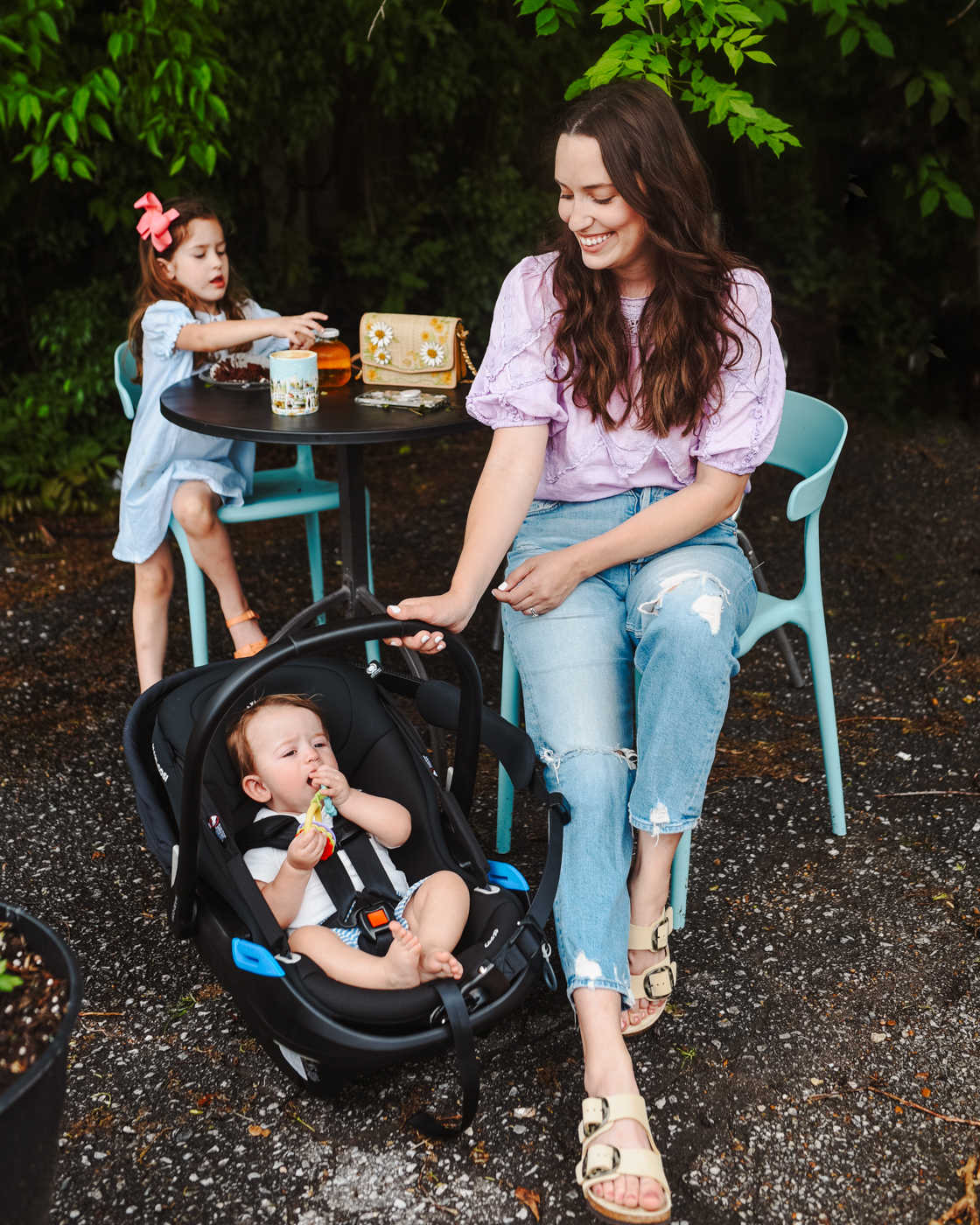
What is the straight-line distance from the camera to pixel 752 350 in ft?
6.48

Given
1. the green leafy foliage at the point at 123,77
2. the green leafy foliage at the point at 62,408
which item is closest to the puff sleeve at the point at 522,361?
the green leafy foliage at the point at 123,77

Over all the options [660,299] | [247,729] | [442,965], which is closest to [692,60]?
[660,299]

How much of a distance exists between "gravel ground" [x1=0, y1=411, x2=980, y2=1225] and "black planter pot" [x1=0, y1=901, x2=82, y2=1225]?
43 cm

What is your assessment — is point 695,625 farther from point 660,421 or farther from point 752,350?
point 752,350

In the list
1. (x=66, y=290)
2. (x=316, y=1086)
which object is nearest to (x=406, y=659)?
(x=316, y=1086)

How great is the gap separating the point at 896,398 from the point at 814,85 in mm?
1600

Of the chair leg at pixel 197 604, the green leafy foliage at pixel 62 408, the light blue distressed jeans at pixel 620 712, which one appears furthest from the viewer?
the green leafy foliage at pixel 62 408

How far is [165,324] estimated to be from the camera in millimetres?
2719

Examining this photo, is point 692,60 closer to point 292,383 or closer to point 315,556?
point 292,383

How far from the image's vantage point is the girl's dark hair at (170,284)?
276 centimetres

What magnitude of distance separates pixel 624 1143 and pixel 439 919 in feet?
1.33

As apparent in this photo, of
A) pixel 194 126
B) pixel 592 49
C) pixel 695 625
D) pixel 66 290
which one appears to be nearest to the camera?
pixel 695 625

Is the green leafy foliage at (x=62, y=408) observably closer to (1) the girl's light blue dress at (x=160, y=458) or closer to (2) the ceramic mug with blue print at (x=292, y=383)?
(1) the girl's light blue dress at (x=160, y=458)

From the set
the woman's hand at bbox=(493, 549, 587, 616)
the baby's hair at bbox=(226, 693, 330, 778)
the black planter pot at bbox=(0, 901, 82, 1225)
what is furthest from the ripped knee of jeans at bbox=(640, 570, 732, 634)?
Result: the black planter pot at bbox=(0, 901, 82, 1225)
